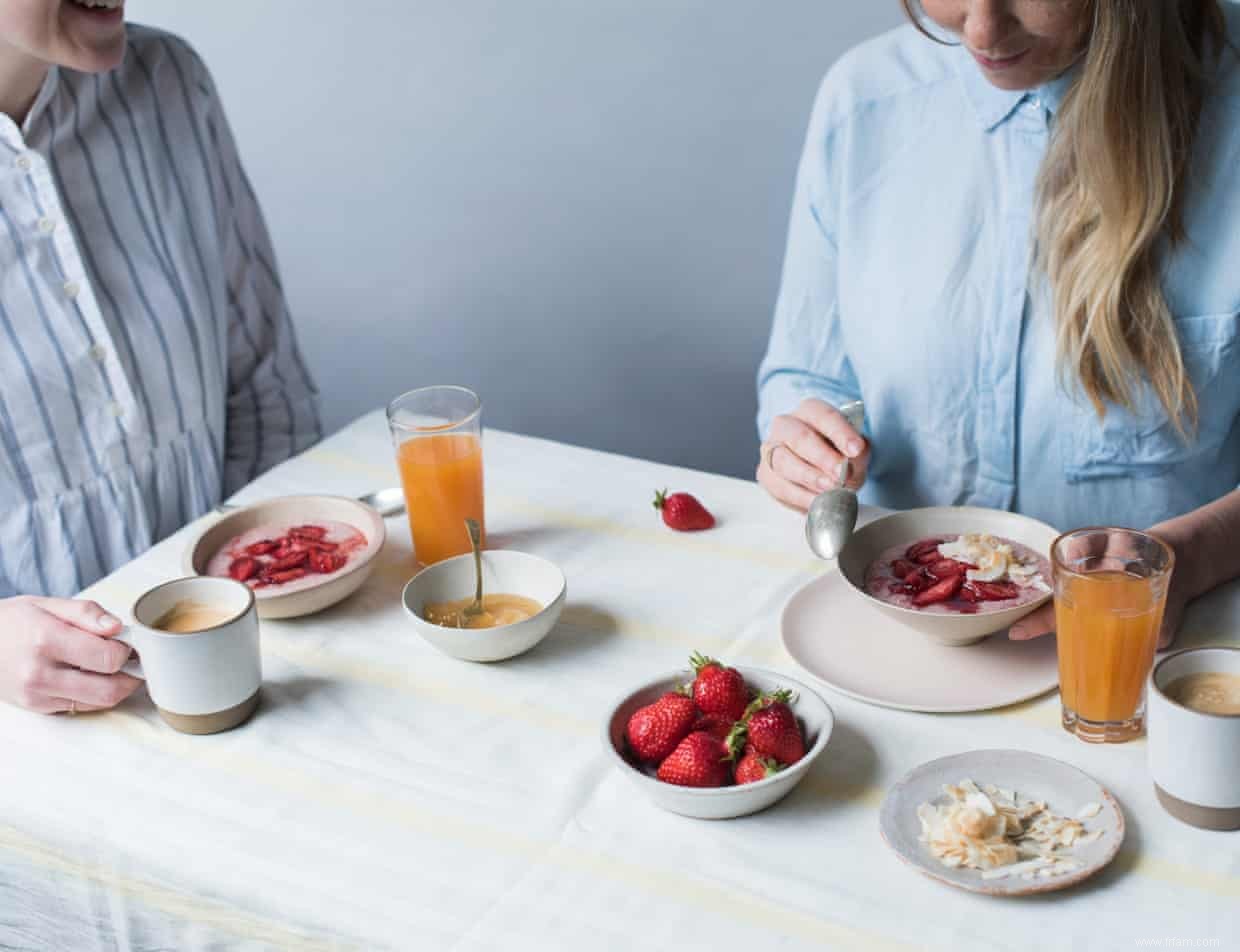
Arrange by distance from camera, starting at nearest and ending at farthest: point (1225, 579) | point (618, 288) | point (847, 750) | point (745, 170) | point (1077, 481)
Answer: point (847, 750) < point (1225, 579) < point (1077, 481) < point (745, 170) < point (618, 288)

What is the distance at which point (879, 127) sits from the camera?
1.62m

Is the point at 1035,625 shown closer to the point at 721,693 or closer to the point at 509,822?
the point at 721,693

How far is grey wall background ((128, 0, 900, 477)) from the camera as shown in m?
2.42

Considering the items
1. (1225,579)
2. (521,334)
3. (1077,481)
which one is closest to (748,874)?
(1225,579)

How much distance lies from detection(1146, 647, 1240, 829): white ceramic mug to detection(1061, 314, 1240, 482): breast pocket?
57 centimetres

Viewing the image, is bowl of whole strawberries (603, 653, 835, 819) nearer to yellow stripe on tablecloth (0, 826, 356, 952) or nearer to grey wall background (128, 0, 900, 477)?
yellow stripe on tablecloth (0, 826, 356, 952)

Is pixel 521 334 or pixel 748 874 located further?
pixel 521 334

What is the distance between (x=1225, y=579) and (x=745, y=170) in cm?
140

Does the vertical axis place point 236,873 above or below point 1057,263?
below

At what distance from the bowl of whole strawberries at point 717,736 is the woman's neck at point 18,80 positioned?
107 cm

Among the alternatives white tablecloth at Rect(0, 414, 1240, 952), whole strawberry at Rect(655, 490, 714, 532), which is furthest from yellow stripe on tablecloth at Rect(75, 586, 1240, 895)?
whole strawberry at Rect(655, 490, 714, 532)

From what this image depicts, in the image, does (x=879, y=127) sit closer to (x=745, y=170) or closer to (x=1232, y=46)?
(x=1232, y=46)

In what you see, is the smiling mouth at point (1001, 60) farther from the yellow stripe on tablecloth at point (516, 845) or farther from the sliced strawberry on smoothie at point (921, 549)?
the yellow stripe on tablecloth at point (516, 845)

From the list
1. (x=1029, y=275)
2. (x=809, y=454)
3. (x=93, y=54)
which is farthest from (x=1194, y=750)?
(x=93, y=54)
